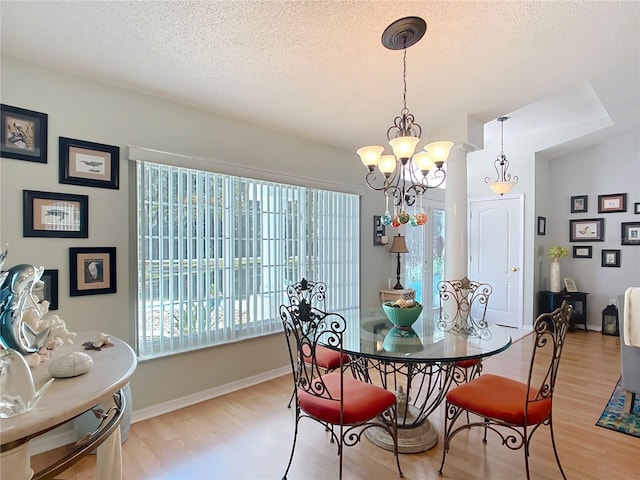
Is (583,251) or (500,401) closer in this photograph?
(500,401)

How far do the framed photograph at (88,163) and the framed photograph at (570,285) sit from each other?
6.50m

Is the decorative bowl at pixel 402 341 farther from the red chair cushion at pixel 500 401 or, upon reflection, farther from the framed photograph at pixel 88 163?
the framed photograph at pixel 88 163

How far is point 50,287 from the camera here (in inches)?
90.8

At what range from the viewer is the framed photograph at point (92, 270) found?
7.91 ft

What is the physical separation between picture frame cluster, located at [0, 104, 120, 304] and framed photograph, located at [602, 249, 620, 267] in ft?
A: 22.2

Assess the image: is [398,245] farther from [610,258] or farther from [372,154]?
[610,258]

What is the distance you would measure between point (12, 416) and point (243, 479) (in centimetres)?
158

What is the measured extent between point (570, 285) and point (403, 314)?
481 centimetres

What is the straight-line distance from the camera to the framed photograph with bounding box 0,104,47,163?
7.08ft

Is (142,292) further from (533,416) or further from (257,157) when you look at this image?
(533,416)

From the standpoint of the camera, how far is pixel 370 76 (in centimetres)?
279

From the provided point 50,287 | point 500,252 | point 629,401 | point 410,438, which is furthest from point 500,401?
point 500,252

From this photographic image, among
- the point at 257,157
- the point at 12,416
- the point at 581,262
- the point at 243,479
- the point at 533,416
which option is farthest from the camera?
the point at 581,262

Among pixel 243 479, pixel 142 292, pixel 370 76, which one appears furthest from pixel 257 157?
pixel 243 479
